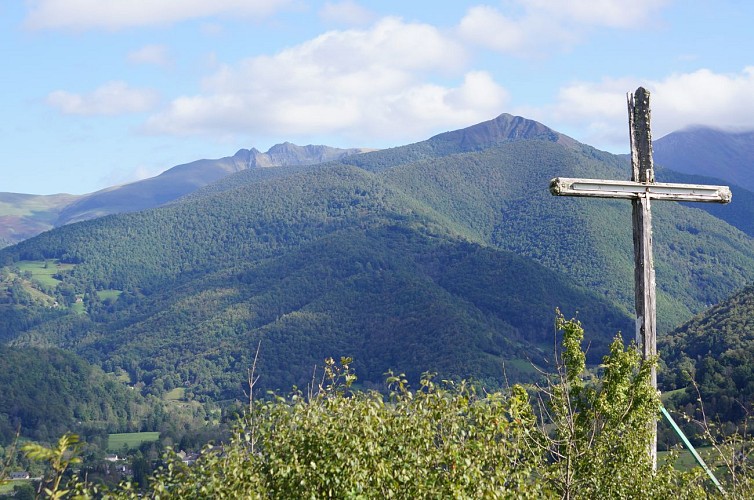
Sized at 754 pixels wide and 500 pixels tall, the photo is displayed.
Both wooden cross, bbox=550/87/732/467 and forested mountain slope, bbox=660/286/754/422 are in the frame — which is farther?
forested mountain slope, bbox=660/286/754/422

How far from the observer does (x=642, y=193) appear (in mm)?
13648

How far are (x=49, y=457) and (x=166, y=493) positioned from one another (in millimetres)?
3543

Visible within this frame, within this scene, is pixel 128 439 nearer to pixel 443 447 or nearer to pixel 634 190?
pixel 634 190

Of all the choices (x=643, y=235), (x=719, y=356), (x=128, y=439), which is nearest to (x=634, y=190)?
(x=643, y=235)

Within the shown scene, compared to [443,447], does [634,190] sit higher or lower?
higher

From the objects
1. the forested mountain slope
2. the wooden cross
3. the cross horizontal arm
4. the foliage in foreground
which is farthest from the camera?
the forested mountain slope

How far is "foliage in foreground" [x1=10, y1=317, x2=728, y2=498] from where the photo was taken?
11180 millimetres

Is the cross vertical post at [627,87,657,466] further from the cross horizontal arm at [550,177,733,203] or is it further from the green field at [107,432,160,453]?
the green field at [107,432,160,453]

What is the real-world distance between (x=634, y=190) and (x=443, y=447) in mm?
4950

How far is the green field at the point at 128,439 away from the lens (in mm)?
148775

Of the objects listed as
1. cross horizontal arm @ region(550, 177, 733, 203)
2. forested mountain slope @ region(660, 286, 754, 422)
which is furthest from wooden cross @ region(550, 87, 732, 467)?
forested mountain slope @ region(660, 286, 754, 422)

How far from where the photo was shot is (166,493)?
12.4 meters

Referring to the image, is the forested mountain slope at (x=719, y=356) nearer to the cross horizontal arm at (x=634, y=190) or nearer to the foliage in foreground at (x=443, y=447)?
the cross horizontal arm at (x=634, y=190)

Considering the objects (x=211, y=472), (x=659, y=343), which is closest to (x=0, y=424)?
(x=659, y=343)
